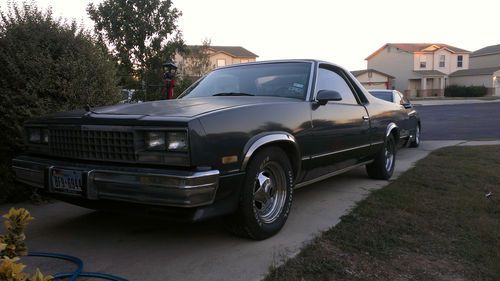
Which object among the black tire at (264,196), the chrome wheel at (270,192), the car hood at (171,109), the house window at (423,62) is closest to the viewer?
the car hood at (171,109)

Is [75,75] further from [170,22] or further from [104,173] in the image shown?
[170,22]

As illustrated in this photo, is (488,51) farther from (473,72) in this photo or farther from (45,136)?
(45,136)

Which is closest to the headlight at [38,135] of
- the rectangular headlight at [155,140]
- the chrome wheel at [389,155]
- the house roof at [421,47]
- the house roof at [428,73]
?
the rectangular headlight at [155,140]

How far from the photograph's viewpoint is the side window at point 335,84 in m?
4.91

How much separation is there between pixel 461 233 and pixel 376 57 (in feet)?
184

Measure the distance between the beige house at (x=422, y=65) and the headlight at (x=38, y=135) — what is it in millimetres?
52964

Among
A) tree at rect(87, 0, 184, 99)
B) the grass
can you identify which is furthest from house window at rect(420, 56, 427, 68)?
the grass

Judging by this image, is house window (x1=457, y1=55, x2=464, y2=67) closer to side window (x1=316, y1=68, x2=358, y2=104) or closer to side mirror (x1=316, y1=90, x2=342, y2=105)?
side window (x1=316, y1=68, x2=358, y2=104)

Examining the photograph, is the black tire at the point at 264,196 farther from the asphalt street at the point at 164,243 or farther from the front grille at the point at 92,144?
the front grille at the point at 92,144

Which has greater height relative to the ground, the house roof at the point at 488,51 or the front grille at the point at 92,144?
the house roof at the point at 488,51

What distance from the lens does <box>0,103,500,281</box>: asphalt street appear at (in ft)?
10.7

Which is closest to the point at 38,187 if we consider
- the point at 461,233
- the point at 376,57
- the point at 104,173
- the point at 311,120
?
the point at 104,173

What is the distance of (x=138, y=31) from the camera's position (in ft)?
55.2

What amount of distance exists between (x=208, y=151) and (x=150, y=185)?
0.45 m
